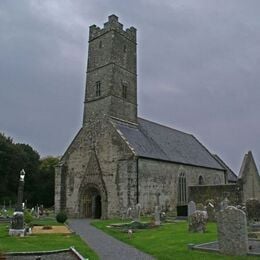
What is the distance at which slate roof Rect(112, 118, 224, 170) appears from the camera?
3572 cm

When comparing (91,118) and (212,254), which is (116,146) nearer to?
(91,118)

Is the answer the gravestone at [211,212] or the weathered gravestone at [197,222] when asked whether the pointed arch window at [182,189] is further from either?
the weathered gravestone at [197,222]

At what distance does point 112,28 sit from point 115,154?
45.5 feet

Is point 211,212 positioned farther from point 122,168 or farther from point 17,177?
point 17,177

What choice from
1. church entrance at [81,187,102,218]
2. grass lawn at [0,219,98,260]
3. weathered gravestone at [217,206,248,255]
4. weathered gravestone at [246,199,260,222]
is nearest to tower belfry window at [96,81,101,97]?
church entrance at [81,187,102,218]

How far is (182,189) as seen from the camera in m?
39.5

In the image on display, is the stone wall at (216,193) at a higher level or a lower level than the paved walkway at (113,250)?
higher

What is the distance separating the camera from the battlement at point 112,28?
39.0 meters

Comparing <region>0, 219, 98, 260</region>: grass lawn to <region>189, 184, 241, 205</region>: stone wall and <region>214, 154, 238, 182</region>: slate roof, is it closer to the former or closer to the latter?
<region>189, 184, 241, 205</region>: stone wall

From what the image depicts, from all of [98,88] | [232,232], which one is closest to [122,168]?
[98,88]

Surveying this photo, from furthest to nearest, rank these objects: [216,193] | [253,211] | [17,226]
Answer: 1. [216,193]
2. [253,211]
3. [17,226]

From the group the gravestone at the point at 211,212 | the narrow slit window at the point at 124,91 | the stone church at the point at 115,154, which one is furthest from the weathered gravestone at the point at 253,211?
the narrow slit window at the point at 124,91

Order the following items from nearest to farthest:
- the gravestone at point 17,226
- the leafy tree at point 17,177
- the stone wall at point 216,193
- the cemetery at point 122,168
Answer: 1. the gravestone at point 17,226
2. the stone wall at point 216,193
3. the cemetery at point 122,168
4. the leafy tree at point 17,177

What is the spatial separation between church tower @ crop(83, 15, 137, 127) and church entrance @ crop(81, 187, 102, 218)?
7.45m
